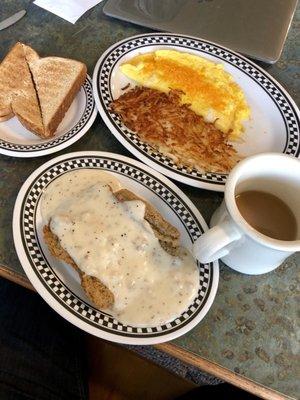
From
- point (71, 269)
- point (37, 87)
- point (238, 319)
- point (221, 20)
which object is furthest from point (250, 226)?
point (221, 20)

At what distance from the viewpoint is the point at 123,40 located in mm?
1201

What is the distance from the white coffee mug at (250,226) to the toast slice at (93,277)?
7 centimetres

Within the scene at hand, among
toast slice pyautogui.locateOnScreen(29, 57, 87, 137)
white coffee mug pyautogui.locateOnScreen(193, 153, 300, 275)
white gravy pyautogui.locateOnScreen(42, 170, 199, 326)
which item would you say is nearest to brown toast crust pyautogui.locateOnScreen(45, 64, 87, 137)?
toast slice pyautogui.locateOnScreen(29, 57, 87, 137)

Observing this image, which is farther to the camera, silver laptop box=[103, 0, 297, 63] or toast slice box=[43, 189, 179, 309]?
silver laptop box=[103, 0, 297, 63]

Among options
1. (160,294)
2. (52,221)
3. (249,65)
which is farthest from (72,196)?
(249,65)

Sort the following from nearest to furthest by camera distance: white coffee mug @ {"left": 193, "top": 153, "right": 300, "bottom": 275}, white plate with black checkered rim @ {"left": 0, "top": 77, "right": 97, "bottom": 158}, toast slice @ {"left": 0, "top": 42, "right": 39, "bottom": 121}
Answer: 1. white coffee mug @ {"left": 193, "top": 153, "right": 300, "bottom": 275}
2. white plate with black checkered rim @ {"left": 0, "top": 77, "right": 97, "bottom": 158}
3. toast slice @ {"left": 0, "top": 42, "right": 39, "bottom": 121}

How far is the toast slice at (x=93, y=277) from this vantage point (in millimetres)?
779

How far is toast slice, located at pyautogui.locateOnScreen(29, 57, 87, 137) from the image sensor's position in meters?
1.05

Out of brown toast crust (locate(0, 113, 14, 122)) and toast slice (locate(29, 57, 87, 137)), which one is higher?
toast slice (locate(29, 57, 87, 137))

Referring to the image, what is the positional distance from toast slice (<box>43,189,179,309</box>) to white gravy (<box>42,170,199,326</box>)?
1 centimetres

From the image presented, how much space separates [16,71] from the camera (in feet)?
3.63

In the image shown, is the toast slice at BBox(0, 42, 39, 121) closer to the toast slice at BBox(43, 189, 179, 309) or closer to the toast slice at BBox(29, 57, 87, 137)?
the toast slice at BBox(29, 57, 87, 137)

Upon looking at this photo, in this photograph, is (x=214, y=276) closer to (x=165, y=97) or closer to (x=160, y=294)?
(x=160, y=294)

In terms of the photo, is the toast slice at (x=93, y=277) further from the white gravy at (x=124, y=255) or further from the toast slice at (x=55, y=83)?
the toast slice at (x=55, y=83)
